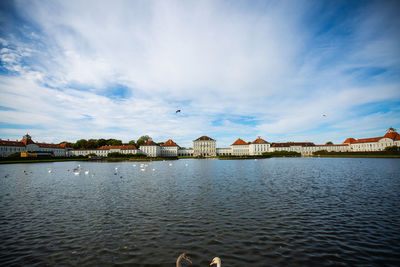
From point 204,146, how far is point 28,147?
10445cm

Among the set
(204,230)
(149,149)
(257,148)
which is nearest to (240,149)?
(257,148)

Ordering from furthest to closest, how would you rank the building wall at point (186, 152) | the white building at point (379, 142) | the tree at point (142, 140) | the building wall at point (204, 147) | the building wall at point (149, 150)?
the tree at point (142, 140) → the building wall at point (186, 152) → the building wall at point (204, 147) → the building wall at point (149, 150) → the white building at point (379, 142)

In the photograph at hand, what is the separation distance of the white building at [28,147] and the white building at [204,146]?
286 ft

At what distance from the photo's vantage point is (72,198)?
49.5 ft

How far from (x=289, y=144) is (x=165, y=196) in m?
147

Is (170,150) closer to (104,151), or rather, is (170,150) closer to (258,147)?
(104,151)

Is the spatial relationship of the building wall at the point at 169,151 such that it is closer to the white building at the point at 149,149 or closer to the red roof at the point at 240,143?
the white building at the point at 149,149

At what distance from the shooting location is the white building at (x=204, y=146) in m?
134

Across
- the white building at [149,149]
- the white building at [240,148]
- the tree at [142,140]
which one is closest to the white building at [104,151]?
the white building at [149,149]

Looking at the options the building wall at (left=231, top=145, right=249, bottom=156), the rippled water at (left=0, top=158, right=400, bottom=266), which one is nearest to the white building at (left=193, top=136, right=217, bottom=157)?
the building wall at (left=231, top=145, right=249, bottom=156)

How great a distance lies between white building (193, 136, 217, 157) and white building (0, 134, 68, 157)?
286ft

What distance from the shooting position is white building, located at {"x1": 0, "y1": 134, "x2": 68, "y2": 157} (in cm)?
10469

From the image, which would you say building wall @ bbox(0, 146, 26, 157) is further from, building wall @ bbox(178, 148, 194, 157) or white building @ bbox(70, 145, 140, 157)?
building wall @ bbox(178, 148, 194, 157)

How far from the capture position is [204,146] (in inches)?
5310
